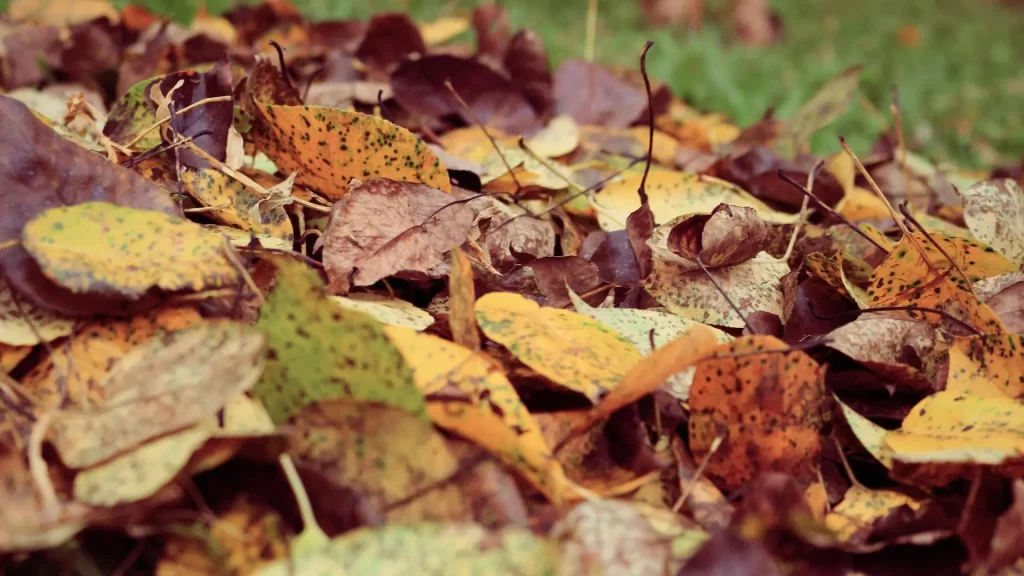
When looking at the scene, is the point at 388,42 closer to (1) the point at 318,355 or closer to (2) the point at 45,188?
(2) the point at 45,188

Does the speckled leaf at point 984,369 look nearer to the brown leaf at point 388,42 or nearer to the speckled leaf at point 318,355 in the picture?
the speckled leaf at point 318,355

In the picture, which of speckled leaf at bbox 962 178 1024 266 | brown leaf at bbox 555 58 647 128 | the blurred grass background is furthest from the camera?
the blurred grass background

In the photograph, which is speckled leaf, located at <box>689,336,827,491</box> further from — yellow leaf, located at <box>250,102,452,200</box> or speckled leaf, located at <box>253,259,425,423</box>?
yellow leaf, located at <box>250,102,452,200</box>

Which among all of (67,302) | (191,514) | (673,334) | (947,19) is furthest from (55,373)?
(947,19)

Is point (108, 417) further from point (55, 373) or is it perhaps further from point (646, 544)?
point (646, 544)

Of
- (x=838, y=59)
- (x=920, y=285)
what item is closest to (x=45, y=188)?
(x=920, y=285)

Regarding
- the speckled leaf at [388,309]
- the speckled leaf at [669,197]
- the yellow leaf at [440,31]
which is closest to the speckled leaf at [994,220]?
the speckled leaf at [669,197]

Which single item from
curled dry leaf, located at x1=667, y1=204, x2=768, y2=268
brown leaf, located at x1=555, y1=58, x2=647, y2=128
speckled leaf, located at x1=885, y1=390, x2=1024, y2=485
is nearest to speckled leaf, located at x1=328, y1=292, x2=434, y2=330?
curled dry leaf, located at x1=667, y1=204, x2=768, y2=268
